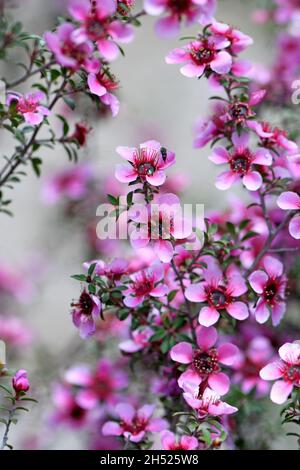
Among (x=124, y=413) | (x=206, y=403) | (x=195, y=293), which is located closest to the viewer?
(x=206, y=403)

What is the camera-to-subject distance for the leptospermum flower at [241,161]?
120cm

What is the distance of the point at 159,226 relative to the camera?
111cm

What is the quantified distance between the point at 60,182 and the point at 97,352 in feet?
2.11

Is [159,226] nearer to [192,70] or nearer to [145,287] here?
[145,287]

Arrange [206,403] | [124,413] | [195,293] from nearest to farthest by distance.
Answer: [206,403] < [195,293] < [124,413]

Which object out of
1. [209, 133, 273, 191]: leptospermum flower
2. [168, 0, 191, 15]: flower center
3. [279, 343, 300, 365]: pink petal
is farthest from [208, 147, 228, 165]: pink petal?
[279, 343, 300, 365]: pink petal

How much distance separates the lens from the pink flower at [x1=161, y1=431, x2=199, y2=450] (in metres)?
1.08

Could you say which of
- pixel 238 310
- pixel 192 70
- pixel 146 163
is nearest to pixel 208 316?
pixel 238 310

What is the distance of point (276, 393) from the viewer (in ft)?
3.52

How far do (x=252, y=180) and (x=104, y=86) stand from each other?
0.29 metres

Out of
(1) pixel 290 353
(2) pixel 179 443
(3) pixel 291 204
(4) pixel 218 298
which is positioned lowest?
(2) pixel 179 443

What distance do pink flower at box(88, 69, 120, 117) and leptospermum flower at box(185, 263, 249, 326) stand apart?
32 cm

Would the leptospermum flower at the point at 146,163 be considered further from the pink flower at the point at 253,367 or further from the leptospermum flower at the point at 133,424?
the pink flower at the point at 253,367

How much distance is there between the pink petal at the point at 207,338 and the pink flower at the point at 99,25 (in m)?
0.47
